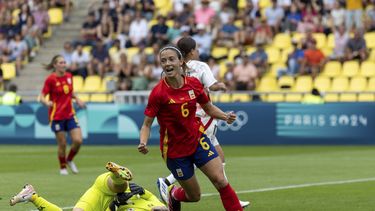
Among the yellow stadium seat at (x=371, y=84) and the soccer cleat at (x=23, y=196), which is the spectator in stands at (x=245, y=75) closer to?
the yellow stadium seat at (x=371, y=84)

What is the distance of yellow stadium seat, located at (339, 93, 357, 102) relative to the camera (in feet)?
98.5

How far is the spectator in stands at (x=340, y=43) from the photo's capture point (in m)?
31.5

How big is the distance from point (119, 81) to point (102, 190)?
2092 centimetres

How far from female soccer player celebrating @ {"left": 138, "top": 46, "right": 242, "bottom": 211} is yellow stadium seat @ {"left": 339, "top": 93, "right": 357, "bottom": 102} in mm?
18117

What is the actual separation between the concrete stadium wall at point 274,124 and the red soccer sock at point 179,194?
1588cm

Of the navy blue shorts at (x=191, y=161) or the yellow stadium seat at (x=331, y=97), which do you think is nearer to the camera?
the navy blue shorts at (x=191, y=161)

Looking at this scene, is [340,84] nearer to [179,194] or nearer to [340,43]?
[340,43]

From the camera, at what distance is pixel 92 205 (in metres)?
12.2

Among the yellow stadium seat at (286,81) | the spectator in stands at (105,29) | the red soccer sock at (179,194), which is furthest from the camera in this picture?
the spectator in stands at (105,29)

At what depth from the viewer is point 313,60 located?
3153cm

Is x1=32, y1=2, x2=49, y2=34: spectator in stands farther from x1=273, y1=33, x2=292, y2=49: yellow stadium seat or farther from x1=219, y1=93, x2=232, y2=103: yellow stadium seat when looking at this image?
x1=219, y1=93, x2=232, y2=103: yellow stadium seat

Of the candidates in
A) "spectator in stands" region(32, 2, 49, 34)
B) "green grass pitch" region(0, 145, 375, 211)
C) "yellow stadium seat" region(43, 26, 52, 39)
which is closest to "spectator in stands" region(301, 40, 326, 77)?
"green grass pitch" region(0, 145, 375, 211)

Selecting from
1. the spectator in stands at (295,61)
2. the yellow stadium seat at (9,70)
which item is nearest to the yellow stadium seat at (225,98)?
the spectator in stands at (295,61)

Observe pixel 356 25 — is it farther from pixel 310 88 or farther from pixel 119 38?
pixel 119 38
